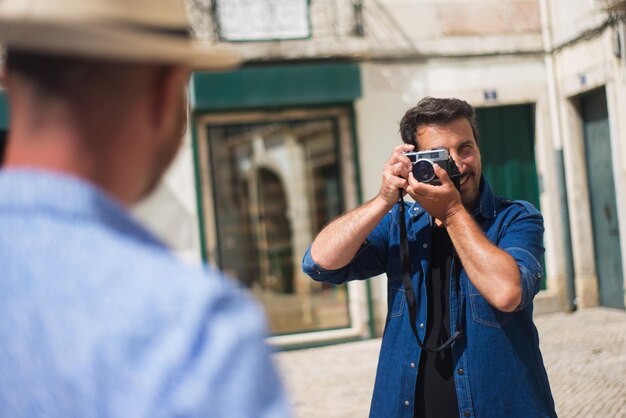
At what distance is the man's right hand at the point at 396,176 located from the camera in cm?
282

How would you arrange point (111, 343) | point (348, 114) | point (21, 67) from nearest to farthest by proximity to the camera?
point (111, 343) < point (21, 67) < point (348, 114)

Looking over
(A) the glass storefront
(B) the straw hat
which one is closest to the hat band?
(B) the straw hat

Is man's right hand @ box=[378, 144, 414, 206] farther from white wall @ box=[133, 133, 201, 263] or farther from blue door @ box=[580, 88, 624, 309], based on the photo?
blue door @ box=[580, 88, 624, 309]

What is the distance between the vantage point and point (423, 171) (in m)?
2.78

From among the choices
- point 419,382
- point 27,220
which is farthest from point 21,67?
point 419,382

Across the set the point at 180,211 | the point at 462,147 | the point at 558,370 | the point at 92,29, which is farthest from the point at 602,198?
the point at 92,29

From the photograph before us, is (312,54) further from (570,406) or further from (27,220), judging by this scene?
(27,220)

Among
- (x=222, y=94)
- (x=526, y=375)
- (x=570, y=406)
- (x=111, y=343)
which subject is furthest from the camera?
(x=222, y=94)

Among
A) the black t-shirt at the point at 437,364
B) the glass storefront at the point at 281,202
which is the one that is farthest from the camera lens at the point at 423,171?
the glass storefront at the point at 281,202

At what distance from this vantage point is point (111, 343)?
0.84 metres

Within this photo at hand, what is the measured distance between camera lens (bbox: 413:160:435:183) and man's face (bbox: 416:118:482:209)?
4.7 inches

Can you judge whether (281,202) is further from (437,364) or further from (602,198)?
(437,364)

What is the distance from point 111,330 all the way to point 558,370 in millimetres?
7979

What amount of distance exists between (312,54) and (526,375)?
29.6 feet
